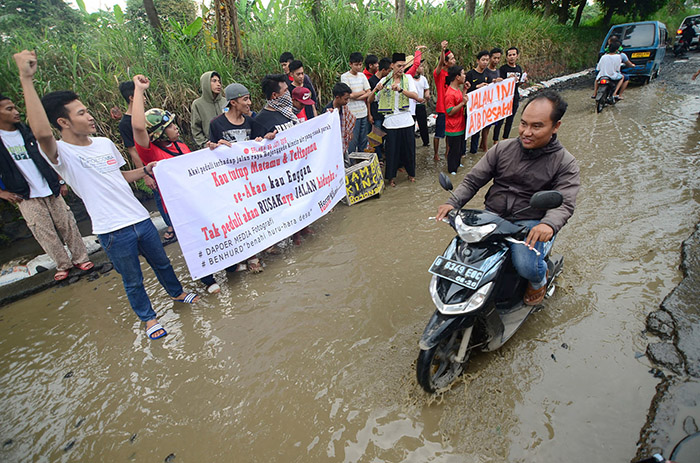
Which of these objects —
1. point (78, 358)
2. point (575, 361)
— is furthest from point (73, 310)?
point (575, 361)

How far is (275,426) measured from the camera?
238 cm

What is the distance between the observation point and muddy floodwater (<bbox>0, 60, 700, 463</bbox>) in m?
2.23

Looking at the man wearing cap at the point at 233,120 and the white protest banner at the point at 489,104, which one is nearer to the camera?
the man wearing cap at the point at 233,120

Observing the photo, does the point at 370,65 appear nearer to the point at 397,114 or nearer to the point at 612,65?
the point at 397,114

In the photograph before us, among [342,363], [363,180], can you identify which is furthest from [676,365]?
[363,180]

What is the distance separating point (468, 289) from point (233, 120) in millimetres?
3155

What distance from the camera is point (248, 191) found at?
4047 mm

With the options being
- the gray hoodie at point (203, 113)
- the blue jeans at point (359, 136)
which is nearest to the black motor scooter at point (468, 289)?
the gray hoodie at point (203, 113)

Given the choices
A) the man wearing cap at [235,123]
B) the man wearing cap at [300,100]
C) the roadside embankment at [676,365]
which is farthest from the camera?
the man wearing cap at [300,100]

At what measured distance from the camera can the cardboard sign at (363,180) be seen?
545 cm

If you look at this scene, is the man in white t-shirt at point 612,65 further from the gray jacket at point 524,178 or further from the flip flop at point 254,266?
the flip flop at point 254,266

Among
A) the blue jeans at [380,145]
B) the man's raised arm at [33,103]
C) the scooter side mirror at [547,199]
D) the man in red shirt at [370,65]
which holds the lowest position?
the blue jeans at [380,145]

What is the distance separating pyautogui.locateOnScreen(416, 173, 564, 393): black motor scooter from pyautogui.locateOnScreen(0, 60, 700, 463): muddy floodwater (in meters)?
0.20

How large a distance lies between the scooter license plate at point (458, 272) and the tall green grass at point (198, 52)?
5.56m
